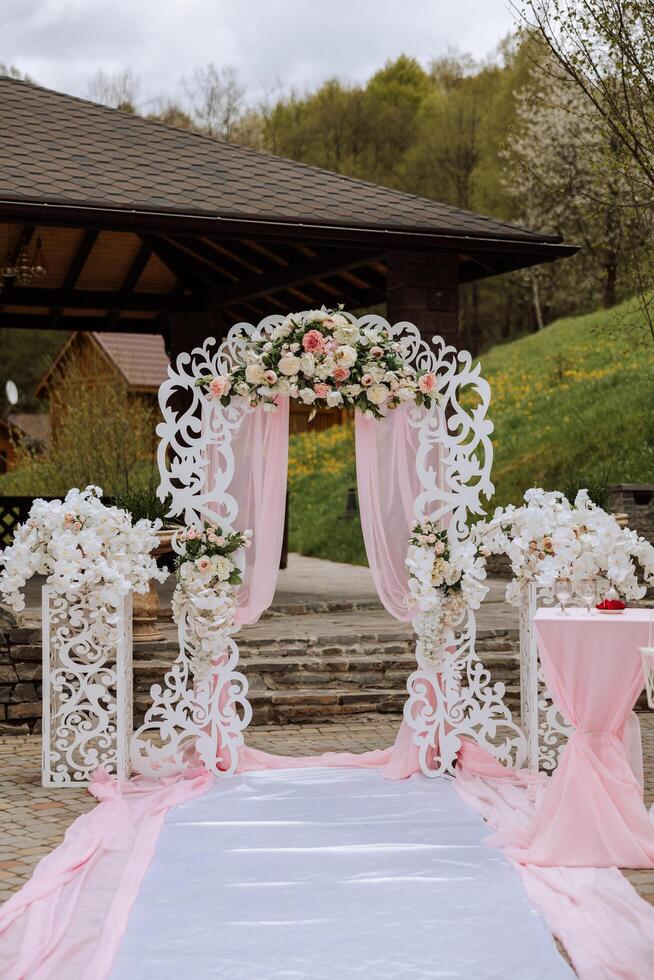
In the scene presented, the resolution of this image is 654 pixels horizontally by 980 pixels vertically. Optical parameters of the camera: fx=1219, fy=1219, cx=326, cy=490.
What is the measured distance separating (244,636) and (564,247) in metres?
4.18

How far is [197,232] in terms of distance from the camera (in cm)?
970

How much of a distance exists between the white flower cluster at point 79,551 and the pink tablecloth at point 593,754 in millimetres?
2642

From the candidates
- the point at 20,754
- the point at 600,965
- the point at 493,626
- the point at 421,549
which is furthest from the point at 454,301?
the point at 600,965

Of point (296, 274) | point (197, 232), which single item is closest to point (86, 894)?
point (197, 232)

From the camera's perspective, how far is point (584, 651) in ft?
18.6

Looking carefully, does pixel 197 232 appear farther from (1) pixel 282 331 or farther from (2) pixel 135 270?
(2) pixel 135 270

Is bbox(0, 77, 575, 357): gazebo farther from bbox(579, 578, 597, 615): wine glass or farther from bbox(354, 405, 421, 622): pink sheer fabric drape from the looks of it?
bbox(579, 578, 597, 615): wine glass

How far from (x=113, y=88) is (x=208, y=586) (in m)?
29.0

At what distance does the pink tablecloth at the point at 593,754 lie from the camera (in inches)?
218

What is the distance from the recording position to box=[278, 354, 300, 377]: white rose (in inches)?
286

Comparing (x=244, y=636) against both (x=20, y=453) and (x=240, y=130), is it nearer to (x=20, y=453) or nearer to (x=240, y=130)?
(x=20, y=453)

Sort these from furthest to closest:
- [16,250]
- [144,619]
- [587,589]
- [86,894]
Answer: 1. [16,250]
2. [144,619]
3. [587,589]
4. [86,894]

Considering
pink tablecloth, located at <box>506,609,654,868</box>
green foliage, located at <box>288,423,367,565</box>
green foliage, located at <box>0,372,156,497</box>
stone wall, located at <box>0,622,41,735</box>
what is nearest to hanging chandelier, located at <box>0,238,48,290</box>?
stone wall, located at <box>0,622,41,735</box>

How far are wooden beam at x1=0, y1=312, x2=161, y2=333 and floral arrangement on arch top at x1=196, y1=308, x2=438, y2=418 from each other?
753cm
